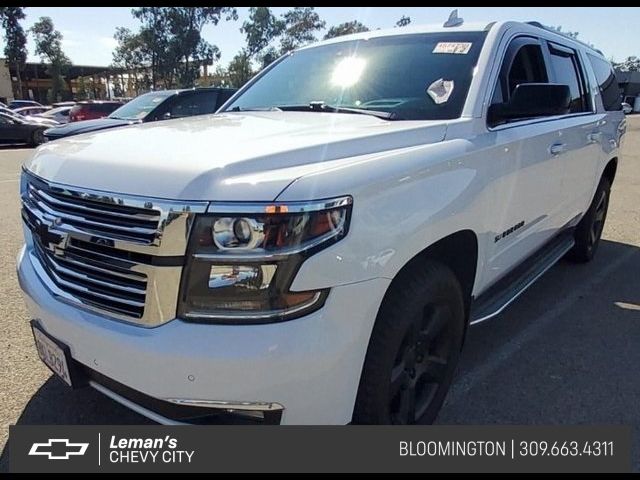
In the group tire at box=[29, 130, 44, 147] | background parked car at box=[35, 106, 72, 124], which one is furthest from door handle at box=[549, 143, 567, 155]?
background parked car at box=[35, 106, 72, 124]

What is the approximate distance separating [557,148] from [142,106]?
27.5 feet

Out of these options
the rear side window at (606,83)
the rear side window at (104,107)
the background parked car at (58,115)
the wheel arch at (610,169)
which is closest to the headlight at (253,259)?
the rear side window at (606,83)

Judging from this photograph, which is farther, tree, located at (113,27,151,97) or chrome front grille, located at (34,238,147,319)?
tree, located at (113,27,151,97)

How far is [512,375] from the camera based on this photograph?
3.07 metres

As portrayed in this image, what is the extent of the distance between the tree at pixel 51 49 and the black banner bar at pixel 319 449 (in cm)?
6094

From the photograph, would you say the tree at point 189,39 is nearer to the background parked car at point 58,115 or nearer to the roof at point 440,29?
the background parked car at point 58,115

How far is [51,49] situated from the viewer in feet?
184

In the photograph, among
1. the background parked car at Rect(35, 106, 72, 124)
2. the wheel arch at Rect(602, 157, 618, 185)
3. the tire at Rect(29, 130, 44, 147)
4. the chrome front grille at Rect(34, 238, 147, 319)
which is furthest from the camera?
the background parked car at Rect(35, 106, 72, 124)

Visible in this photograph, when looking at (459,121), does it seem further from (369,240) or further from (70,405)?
(70,405)

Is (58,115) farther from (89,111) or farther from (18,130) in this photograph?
(89,111)

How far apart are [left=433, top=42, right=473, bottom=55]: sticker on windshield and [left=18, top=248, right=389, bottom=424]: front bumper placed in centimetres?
164

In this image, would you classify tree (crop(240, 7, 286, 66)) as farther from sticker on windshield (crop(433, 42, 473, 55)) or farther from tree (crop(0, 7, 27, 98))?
sticker on windshield (crop(433, 42, 473, 55))

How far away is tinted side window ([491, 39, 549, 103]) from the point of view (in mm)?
2906

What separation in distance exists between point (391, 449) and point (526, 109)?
5.83 ft
